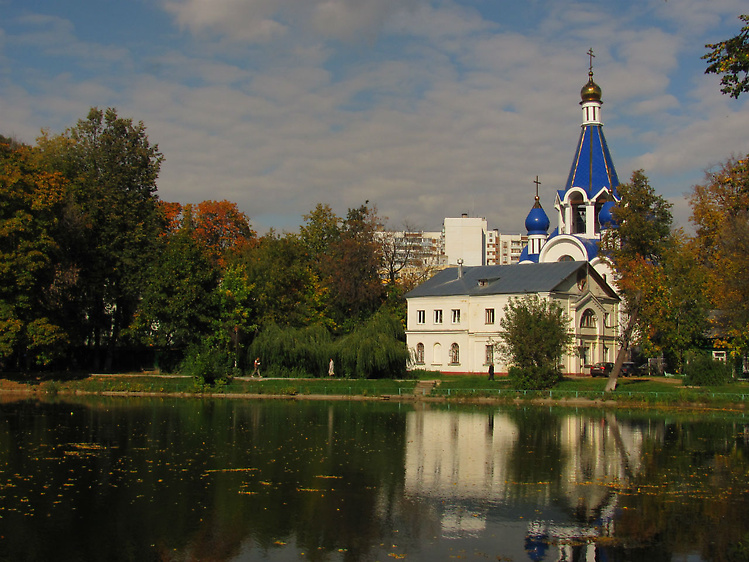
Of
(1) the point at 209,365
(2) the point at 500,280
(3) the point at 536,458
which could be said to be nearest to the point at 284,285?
(1) the point at 209,365

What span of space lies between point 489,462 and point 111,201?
44.6 m

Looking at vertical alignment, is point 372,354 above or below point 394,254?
below

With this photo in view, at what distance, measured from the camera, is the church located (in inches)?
2429

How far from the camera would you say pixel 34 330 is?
1957 inches

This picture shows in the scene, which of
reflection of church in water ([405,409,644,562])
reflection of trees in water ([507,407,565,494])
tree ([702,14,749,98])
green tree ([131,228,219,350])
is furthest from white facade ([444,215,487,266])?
tree ([702,14,749,98])

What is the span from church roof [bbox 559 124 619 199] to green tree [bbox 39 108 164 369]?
3907 centimetres

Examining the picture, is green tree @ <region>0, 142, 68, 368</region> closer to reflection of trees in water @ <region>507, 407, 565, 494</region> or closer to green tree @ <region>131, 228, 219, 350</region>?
green tree @ <region>131, 228, 219, 350</region>

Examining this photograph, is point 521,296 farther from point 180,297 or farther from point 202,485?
point 202,485

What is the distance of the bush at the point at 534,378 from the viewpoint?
47531 mm

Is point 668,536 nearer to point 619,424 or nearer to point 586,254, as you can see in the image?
point 619,424

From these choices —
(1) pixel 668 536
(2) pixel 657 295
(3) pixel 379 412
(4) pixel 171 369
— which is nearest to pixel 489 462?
(1) pixel 668 536

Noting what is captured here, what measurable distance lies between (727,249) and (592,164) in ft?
106

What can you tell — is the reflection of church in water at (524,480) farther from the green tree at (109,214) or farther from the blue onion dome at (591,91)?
the blue onion dome at (591,91)

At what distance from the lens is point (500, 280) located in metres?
65.2
